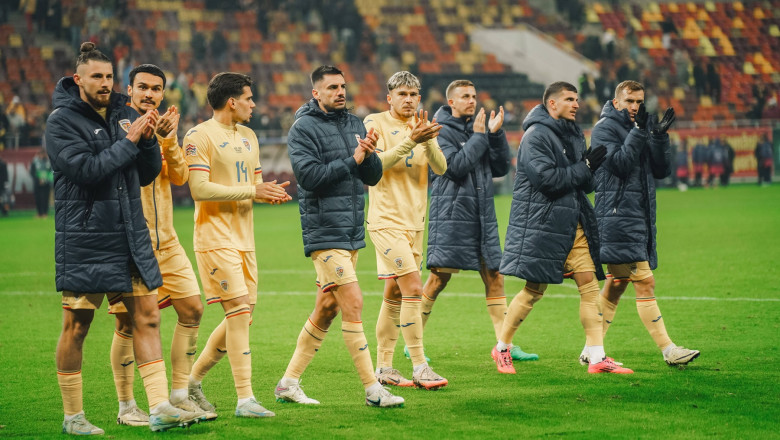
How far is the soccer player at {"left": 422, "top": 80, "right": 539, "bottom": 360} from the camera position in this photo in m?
7.88

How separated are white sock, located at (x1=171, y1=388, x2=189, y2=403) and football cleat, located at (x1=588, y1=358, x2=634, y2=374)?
2.99m

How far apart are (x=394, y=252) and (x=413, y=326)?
549 millimetres

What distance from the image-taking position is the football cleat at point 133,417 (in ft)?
19.5

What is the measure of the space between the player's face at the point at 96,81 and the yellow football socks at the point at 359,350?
80.3 inches

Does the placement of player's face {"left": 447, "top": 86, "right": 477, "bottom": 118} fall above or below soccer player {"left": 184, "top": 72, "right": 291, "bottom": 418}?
above

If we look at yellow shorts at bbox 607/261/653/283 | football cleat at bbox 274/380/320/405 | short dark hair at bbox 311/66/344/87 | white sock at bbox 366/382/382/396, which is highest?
short dark hair at bbox 311/66/344/87

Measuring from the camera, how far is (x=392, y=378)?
7.17 metres

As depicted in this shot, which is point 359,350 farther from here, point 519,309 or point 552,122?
point 552,122

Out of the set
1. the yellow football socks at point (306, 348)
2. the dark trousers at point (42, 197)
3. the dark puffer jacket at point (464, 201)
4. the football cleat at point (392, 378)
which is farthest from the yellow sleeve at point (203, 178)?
the dark trousers at point (42, 197)

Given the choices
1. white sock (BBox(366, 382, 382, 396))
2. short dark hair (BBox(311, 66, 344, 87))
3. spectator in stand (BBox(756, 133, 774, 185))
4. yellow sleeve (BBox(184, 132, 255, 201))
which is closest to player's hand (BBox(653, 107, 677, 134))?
short dark hair (BBox(311, 66, 344, 87))

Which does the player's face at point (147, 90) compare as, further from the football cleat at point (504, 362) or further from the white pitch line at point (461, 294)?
the white pitch line at point (461, 294)

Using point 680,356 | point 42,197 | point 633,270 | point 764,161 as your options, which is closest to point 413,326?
point 633,270

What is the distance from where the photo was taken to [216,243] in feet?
20.2

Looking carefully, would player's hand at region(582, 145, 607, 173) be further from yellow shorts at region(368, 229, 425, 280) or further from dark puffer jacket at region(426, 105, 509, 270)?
yellow shorts at region(368, 229, 425, 280)
